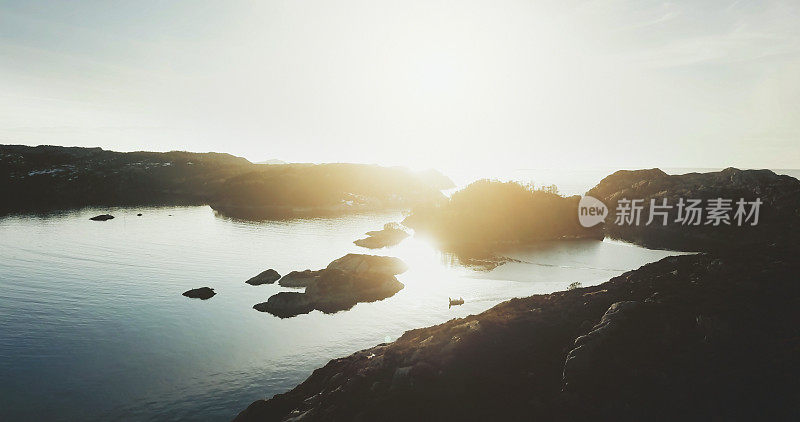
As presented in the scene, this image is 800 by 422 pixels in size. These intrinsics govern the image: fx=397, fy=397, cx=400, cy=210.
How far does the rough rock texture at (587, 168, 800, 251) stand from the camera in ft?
413

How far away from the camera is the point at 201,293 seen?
80438mm

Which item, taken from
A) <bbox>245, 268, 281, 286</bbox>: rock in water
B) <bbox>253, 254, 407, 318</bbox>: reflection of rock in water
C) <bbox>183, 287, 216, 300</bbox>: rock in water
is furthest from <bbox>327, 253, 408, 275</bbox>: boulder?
<bbox>183, 287, 216, 300</bbox>: rock in water

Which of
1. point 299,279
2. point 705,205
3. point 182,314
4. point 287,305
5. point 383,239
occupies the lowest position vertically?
point 182,314

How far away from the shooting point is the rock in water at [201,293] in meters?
79.9

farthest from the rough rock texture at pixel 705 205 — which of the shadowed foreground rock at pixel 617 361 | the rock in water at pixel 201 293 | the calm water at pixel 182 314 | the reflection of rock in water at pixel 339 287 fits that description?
the rock in water at pixel 201 293

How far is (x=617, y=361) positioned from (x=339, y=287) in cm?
5866

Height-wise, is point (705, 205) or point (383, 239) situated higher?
point (705, 205)

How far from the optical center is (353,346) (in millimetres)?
58469

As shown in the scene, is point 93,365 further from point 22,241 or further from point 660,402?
point 22,241

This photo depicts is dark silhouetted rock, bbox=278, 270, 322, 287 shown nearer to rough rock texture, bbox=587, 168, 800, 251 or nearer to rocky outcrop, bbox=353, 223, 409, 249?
rocky outcrop, bbox=353, 223, 409, 249

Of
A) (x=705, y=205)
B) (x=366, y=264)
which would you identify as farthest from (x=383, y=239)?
(x=705, y=205)

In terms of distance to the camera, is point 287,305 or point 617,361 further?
point 287,305

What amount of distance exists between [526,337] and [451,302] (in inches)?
1736

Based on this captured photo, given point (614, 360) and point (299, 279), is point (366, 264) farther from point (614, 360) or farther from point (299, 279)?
point (614, 360)
